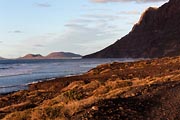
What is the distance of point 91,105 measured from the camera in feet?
56.9

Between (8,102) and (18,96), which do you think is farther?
(18,96)

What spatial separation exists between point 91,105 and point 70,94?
17.5 ft

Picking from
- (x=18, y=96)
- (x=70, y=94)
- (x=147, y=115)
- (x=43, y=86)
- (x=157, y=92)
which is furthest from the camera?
(x=43, y=86)

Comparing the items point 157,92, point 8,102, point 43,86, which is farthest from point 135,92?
point 43,86

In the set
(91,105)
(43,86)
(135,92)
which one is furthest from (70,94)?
(43,86)

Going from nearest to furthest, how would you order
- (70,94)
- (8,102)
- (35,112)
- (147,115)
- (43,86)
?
1. (147,115)
2. (35,112)
3. (70,94)
4. (8,102)
5. (43,86)

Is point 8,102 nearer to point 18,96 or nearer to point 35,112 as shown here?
point 18,96

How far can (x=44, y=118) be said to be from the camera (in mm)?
16281

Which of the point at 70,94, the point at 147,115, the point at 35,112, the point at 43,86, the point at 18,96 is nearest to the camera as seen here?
the point at 147,115

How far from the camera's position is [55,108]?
16.9m

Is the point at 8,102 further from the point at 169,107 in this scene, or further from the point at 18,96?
the point at 169,107

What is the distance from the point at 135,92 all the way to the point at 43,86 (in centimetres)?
2609

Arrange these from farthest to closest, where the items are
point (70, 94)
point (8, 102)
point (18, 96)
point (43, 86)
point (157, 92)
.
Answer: point (43, 86) < point (18, 96) < point (8, 102) < point (70, 94) < point (157, 92)

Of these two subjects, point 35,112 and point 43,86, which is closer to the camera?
point 35,112
